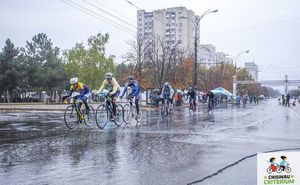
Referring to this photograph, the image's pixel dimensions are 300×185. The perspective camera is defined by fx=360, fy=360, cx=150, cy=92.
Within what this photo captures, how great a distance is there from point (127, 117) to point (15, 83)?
61.0m

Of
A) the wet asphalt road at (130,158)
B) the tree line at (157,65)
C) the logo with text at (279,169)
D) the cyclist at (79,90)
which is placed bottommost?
the wet asphalt road at (130,158)

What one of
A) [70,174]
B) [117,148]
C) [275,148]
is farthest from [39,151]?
[275,148]

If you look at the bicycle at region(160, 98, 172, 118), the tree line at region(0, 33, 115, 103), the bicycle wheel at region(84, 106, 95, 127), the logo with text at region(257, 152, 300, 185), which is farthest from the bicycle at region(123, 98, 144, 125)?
the tree line at region(0, 33, 115, 103)

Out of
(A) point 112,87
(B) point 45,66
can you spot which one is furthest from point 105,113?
(B) point 45,66

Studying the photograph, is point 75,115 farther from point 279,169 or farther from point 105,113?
point 279,169

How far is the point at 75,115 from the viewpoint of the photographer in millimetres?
12898

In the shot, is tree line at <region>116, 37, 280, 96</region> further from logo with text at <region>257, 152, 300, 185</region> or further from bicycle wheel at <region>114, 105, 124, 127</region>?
logo with text at <region>257, 152, 300, 185</region>

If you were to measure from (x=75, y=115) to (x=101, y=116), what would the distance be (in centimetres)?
93

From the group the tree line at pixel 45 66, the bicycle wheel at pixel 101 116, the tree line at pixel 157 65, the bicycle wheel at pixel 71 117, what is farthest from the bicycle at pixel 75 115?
the tree line at pixel 45 66

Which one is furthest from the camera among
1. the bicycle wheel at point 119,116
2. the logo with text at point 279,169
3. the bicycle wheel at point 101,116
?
the bicycle wheel at point 119,116

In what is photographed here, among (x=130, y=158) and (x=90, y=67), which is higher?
(x=90, y=67)

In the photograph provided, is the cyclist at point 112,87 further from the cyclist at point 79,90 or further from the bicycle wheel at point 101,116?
the cyclist at point 79,90

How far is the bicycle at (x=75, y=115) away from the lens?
41.1 feet

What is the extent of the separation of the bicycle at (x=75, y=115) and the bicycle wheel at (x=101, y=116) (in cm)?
41
